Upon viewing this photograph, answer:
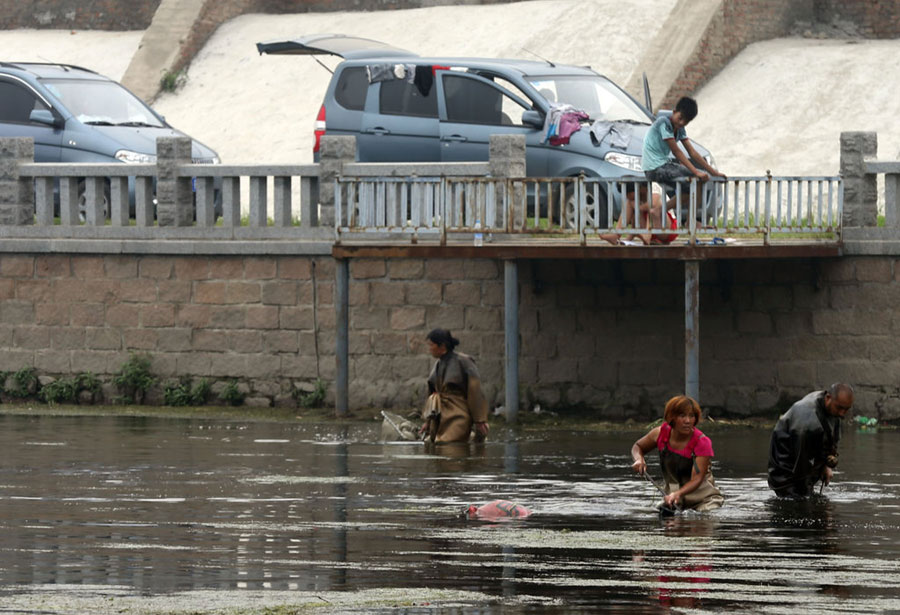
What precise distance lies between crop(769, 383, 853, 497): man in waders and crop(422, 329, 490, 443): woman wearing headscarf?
414 cm

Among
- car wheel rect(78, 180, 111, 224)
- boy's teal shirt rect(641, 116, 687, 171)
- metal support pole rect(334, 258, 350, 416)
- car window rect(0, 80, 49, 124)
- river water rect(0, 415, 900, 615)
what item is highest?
car window rect(0, 80, 49, 124)

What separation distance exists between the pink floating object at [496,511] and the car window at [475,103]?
925 centimetres

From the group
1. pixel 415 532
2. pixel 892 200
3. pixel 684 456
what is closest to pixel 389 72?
pixel 892 200

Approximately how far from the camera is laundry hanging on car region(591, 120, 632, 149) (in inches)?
832

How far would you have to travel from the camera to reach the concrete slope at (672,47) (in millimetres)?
30938

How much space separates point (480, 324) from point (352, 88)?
3.64 metres

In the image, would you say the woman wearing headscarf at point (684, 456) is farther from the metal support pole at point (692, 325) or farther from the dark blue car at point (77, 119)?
the dark blue car at point (77, 119)

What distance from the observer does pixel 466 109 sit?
22.3m

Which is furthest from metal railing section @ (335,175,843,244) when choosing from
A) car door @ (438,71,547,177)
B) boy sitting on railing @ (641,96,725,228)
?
car door @ (438,71,547,177)

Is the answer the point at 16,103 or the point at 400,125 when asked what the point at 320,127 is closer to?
the point at 400,125

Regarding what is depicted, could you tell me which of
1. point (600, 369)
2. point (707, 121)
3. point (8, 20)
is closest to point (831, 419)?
point (600, 369)

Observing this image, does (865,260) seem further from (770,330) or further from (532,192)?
(532,192)

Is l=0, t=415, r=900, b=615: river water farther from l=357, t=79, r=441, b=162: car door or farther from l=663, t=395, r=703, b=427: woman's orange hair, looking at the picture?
l=357, t=79, r=441, b=162: car door

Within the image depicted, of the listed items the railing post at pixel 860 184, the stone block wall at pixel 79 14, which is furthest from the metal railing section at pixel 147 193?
the stone block wall at pixel 79 14
